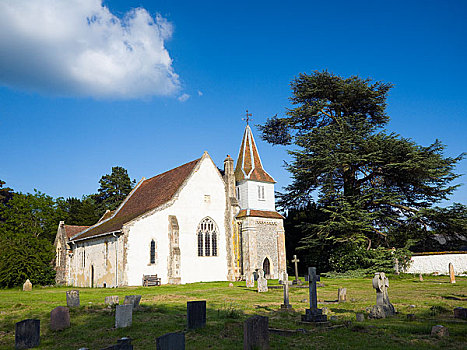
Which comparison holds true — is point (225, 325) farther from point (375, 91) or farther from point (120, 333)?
point (375, 91)

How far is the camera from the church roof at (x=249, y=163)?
36.8 metres

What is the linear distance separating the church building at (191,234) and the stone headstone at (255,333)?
69.9ft

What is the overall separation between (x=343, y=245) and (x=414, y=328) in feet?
73.7

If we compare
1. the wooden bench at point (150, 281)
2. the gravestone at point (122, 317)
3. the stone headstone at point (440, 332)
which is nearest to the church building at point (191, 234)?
the wooden bench at point (150, 281)

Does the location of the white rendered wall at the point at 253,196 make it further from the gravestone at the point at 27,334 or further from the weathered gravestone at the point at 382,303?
the gravestone at the point at 27,334

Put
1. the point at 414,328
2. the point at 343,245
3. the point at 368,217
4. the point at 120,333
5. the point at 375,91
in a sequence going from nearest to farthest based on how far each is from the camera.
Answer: the point at 414,328 < the point at 120,333 < the point at 368,217 < the point at 343,245 < the point at 375,91

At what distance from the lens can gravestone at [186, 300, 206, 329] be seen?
10656mm

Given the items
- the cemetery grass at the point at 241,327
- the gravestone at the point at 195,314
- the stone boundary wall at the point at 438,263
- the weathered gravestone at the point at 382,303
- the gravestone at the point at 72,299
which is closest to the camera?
the cemetery grass at the point at 241,327

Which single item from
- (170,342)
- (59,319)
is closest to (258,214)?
(59,319)

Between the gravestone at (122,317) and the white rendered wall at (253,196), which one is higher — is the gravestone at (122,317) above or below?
below

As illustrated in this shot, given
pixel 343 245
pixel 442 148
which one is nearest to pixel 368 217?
pixel 343 245

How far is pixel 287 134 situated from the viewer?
3759 centimetres

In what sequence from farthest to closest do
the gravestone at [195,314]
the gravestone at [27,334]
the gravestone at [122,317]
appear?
1. the gravestone at [122,317]
2. the gravestone at [195,314]
3. the gravestone at [27,334]

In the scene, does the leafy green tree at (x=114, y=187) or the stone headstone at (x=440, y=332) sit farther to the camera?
the leafy green tree at (x=114, y=187)
